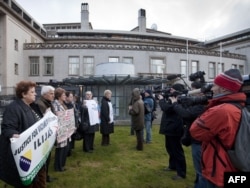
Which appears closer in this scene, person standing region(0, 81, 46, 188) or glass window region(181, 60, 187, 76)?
person standing region(0, 81, 46, 188)

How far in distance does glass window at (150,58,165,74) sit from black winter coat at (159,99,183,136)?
3637 cm

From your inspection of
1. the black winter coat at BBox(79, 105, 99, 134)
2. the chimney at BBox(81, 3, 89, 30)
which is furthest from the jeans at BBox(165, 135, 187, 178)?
the chimney at BBox(81, 3, 89, 30)

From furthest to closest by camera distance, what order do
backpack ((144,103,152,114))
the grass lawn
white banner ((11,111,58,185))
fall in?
backpack ((144,103,152,114)) < the grass lawn < white banner ((11,111,58,185))

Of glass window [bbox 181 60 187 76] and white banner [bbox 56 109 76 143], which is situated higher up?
glass window [bbox 181 60 187 76]

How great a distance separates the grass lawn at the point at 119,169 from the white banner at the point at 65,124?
0.93 meters

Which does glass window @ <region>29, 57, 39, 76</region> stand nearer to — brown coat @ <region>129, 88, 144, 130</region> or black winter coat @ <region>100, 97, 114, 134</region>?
black winter coat @ <region>100, 97, 114, 134</region>

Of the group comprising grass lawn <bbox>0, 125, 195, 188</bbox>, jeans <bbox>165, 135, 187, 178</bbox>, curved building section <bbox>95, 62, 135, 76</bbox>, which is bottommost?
grass lawn <bbox>0, 125, 195, 188</bbox>

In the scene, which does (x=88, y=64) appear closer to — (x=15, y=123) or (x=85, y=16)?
(x=85, y=16)

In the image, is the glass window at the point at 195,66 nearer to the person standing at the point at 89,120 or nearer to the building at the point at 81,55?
the building at the point at 81,55

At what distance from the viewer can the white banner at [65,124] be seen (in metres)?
6.09

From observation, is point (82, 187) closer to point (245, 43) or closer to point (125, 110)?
point (125, 110)

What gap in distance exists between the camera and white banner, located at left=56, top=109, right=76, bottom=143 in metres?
6.09

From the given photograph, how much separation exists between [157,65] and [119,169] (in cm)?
3641

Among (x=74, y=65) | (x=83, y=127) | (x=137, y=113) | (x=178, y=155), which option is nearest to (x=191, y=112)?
(x=178, y=155)
